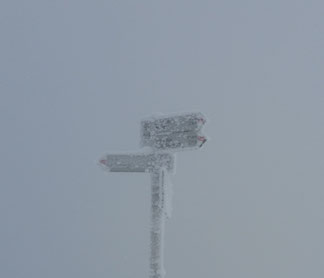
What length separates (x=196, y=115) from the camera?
1.58 metres

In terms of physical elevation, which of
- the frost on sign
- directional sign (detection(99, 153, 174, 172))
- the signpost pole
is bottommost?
the signpost pole

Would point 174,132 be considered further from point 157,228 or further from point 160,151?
point 157,228

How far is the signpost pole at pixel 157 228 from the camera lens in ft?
5.27

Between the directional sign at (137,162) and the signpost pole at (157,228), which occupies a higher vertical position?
the directional sign at (137,162)

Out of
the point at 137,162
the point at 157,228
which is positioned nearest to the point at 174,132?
the point at 137,162

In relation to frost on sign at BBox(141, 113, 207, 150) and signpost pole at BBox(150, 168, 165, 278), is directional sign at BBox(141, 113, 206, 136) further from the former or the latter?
signpost pole at BBox(150, 168, 165, 278)

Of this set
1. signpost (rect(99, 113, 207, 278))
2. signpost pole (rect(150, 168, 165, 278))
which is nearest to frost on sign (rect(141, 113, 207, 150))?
signpost (rect(99, 113, 207, 278))

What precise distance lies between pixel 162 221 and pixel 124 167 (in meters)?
0.34

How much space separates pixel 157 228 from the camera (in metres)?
1.61

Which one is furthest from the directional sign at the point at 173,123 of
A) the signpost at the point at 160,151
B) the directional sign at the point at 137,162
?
the directional sign at the point at 137,162

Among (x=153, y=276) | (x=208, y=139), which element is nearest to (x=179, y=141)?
(x=208, y=139)

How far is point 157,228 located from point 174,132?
1.39ft

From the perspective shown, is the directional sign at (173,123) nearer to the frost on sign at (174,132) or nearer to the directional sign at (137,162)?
the frost on sign at (174,132)

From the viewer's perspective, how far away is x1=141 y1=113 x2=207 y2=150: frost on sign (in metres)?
1.58
